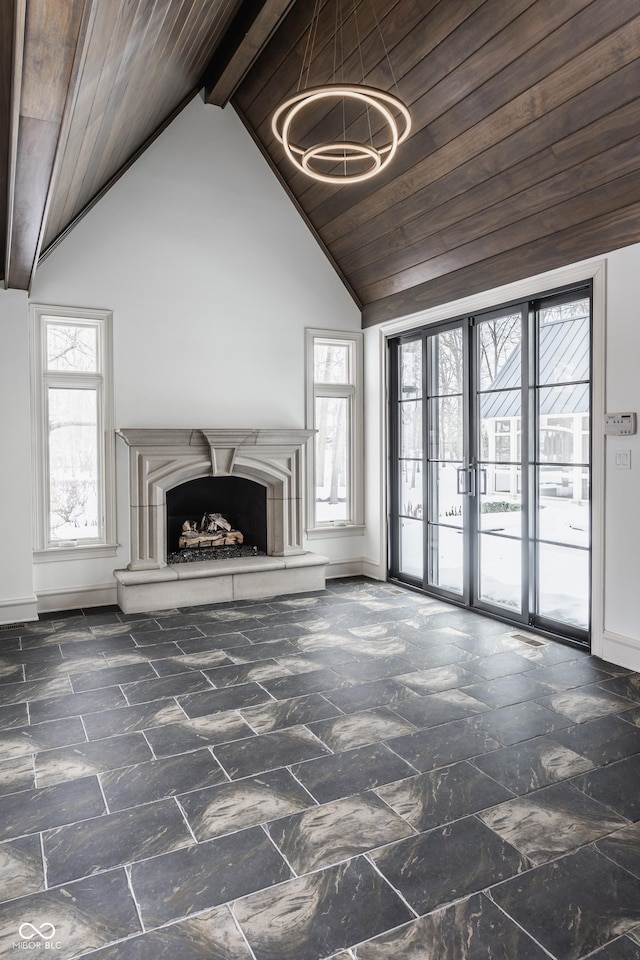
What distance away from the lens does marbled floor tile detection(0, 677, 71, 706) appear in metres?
3.68

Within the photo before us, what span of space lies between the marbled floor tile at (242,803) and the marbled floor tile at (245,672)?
3.71ft

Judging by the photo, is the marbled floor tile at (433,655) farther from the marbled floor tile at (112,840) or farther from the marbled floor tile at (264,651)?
the marbled floor tile at (112,840)

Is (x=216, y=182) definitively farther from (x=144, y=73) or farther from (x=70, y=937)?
(x=70, y=937)

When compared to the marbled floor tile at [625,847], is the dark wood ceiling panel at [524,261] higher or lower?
higher

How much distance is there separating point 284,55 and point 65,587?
15.5 feet

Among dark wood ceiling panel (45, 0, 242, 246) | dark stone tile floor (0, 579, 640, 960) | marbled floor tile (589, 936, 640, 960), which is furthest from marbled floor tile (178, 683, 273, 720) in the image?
dark wood ceiling panel (45, 0, 242, 246)

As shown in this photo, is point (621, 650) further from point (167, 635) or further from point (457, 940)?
point (167, 635)

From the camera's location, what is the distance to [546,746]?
3.05 metres

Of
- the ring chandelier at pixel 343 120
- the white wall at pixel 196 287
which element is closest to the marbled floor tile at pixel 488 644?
the white wall at pixel 196 287

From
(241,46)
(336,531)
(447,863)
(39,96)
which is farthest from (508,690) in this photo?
(241,46)

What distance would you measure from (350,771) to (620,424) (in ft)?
8.77

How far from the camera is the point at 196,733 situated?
324cm

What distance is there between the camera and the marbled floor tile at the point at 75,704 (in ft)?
11.4

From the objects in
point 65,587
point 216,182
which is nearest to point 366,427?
point 216,182
